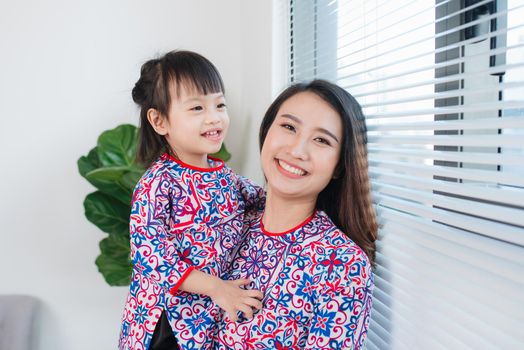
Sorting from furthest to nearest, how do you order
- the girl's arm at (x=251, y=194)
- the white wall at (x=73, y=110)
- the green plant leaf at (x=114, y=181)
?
the white wall at (x=73, y=110), the green plant leaf at (x=114, y=181), the girl's arm at (x=251, y=194)

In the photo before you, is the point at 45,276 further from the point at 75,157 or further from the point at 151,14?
the point at 151,14

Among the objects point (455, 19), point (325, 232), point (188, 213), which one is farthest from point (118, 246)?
point (455, 19)

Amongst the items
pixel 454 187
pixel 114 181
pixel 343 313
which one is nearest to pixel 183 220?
pixel 343 313

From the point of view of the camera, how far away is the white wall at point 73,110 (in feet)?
7.57

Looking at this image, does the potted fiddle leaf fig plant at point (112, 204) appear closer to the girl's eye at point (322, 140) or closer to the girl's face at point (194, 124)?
the girl's face at point (194, 124)

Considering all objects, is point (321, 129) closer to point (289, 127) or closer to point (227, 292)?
point (289, 127)

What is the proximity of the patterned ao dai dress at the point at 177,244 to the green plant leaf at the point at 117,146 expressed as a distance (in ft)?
2.90

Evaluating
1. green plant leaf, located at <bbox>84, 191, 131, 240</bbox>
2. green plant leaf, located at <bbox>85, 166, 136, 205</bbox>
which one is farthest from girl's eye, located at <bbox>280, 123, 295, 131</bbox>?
green plant leaf, located at <bbox>84, 191, 131, 240</bbox>

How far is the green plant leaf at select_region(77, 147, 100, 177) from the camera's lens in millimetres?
2207

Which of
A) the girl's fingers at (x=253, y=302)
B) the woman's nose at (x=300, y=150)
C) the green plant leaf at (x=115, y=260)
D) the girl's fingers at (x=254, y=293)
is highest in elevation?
the woman's nose at (x=300, y=150)

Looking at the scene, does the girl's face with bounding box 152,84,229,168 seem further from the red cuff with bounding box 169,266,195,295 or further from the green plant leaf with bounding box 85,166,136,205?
the green plant leaf with bounding box 85,166,136,205

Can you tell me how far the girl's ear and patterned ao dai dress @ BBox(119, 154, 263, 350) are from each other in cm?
10

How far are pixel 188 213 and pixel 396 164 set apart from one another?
542mm

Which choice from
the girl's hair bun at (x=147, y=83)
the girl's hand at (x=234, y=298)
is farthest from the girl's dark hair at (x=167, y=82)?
the girl's hand at (x=234, y=298)
